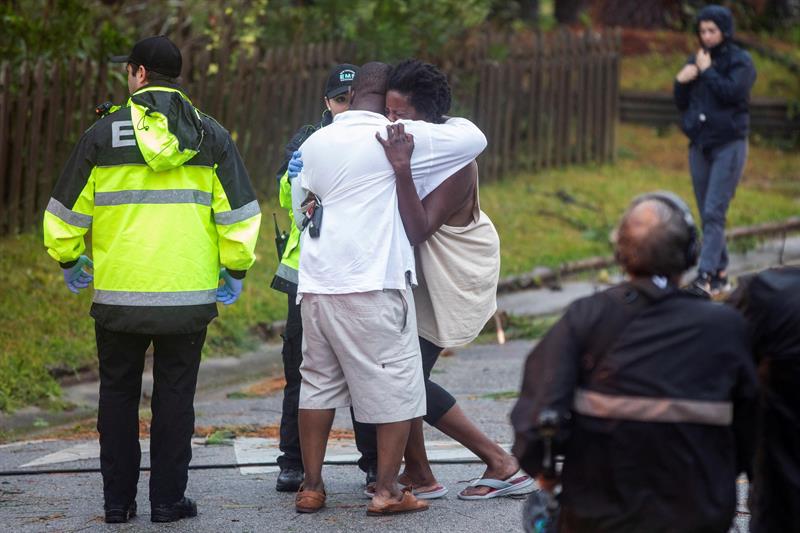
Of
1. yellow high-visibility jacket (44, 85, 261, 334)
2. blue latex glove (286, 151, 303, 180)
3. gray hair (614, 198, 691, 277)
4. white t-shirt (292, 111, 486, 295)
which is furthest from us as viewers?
blue latex glove (286, 151, 303, 180)

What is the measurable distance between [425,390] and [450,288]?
416 millimetres

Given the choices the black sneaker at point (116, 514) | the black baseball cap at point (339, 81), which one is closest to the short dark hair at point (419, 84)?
the black baseball cap at point (339, 81)

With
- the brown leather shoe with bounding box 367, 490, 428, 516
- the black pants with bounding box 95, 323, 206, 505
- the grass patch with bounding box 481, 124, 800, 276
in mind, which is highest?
the black pants with bounding box 95, 323, 206, 505

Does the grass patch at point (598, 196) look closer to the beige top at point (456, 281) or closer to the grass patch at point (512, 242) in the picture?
the grass patch at point (512, 242)

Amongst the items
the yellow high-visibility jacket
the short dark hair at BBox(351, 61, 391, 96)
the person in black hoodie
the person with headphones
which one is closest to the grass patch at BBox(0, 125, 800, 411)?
the person in black hoodie

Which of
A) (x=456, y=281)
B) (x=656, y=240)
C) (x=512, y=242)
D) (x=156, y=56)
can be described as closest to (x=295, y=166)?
(x=156, y=56)

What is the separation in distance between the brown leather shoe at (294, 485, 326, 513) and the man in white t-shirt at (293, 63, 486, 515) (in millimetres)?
214

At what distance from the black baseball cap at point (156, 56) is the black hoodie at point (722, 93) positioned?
5528 mm

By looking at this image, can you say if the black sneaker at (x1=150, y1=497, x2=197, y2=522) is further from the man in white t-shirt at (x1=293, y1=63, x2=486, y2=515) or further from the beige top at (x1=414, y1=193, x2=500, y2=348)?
the beige top at (x1=414, y1=193, x2=500, y2=348)

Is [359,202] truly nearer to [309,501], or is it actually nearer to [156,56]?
[156,56]

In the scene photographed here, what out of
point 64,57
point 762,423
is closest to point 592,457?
point 762,423

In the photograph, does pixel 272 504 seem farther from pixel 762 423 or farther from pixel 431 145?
pixel 762 423

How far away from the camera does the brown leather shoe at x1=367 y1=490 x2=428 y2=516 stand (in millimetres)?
5055

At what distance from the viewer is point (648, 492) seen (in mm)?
3332
